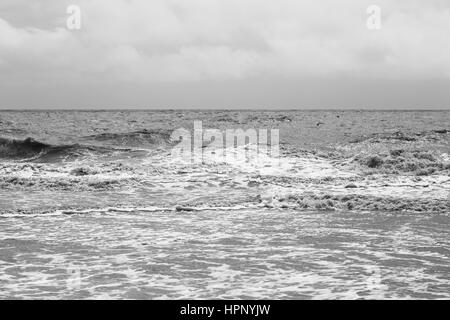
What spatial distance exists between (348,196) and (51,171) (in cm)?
1130

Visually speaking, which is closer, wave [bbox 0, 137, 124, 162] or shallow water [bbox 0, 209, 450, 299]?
shallow water [bbox 0, 209, 450, 299]

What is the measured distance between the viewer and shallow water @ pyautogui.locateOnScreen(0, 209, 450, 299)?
19.9 feet

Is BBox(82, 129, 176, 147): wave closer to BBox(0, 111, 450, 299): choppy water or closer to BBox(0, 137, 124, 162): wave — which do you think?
BBox(0, 137, 124, 162): wave

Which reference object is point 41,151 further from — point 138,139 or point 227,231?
point 227,231

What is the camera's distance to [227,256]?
756 centimetres

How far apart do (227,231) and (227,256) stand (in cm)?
174

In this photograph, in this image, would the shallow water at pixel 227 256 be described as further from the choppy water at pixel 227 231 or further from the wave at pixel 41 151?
the wave at pixel 41 151

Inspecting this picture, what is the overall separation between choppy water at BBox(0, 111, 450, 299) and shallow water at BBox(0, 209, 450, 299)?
2 centimetres

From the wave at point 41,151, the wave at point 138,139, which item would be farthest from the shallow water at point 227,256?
the wave at point 138,139

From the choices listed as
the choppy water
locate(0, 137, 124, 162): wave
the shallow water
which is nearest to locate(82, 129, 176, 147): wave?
locate(0, 137, 124, 162): wave

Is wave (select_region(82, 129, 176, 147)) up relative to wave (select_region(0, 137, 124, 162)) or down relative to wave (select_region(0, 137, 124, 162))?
up

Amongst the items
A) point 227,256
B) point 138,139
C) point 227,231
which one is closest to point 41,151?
point 138,139

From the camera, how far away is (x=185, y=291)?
6016 mm
